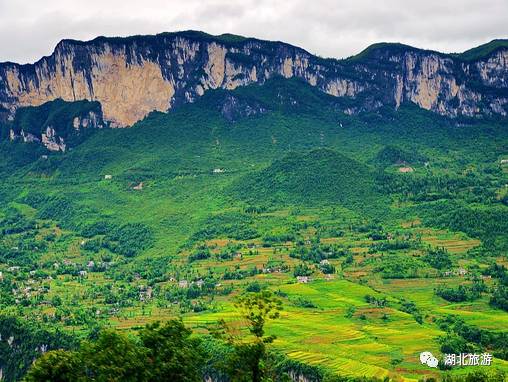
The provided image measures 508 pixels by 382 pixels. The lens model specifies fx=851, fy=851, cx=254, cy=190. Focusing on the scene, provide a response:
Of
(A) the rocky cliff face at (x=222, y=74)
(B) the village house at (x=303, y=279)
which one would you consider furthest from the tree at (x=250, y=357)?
(A) the rocky cliff face at (x=222, y=74)

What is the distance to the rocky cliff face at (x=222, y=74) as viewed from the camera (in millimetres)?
178625

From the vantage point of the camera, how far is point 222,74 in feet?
606

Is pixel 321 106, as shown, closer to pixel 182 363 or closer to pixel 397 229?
pixel 397 229

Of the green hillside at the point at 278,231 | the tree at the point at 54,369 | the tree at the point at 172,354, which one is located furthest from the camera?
the green hillside at the point at 278,231

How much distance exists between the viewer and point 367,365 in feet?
212

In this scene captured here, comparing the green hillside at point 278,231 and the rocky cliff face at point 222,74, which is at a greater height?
the rocky cliff face at point 222,74

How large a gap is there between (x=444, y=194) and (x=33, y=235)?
208 feet

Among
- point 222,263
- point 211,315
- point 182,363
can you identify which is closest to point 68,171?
point 222,263

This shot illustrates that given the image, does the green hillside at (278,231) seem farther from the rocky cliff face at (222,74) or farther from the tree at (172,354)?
the rocky cliff face at (222,74)

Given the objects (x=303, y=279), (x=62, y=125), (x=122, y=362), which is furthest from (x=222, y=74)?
(x=122, y=362)

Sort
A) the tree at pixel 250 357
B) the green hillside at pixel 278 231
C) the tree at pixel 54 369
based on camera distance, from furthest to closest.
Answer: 1. the green hillside at pixel 278 231
2. the tree at pixel 250 357
3. the tree at pixel 54 369

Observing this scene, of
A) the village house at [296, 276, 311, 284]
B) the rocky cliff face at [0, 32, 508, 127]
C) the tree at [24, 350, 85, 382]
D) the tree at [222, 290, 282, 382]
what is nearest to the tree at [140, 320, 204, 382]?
the tree at [222, 290, 282, 382]

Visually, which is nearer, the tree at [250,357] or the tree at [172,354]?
the tree at [250,357]

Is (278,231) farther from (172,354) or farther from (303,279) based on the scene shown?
(172,354)
